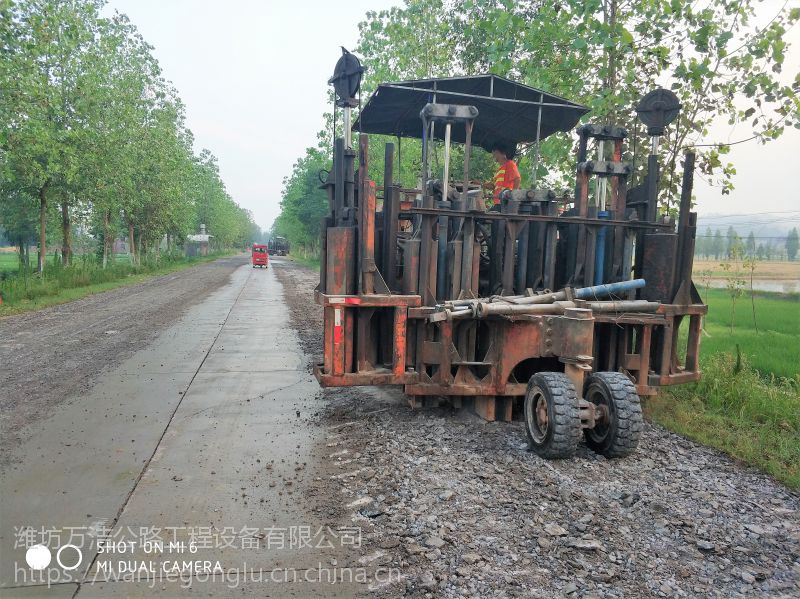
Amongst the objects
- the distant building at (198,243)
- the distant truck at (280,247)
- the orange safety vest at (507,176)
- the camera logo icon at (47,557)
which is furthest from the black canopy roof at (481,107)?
the distant truck at (280,247)

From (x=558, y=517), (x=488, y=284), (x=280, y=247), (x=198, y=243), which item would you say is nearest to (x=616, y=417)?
(x=558, y=517)

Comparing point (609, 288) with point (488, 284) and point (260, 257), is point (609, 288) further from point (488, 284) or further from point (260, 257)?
point (260, 257)

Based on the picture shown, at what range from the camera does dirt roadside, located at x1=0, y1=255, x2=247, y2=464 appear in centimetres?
650

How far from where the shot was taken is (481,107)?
23.5ft

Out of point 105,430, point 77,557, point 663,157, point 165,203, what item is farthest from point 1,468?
point 165,203

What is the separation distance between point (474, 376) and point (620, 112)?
239 inches

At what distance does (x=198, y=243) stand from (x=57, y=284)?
5985cm

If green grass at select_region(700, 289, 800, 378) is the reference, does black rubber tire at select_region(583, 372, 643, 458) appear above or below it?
above

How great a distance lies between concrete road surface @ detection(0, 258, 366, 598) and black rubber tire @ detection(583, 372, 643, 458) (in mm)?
2232

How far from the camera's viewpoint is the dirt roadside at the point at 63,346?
6500mm

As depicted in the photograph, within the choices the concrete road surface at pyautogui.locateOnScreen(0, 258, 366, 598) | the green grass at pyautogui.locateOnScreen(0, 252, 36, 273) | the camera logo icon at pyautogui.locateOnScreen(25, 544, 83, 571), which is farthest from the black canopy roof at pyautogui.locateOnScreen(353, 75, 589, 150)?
the green grass at pyautogui.locateOnScreen(0, 252, 36, 273)

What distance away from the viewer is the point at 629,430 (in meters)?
4.70

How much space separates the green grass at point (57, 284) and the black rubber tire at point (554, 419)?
13.8 meters

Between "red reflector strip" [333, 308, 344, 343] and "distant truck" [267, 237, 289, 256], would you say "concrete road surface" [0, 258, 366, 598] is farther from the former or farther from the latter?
"distant truck" [267, 237, 289, 256]
